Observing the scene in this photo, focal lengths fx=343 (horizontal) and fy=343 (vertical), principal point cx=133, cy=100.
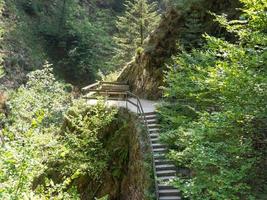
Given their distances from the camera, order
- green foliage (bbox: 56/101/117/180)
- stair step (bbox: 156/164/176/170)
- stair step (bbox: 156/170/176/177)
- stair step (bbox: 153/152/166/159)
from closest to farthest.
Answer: stair step (bbox: 156/170/176/177), stair step (bbox: 156/164/176/170), stair step (bbox: 153/152/166/159), green foliage (bbox: 56/101/117/180)

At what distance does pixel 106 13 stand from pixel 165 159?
33.3 meters

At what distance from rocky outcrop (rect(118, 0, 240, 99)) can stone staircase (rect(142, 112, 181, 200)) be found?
424 centimetres

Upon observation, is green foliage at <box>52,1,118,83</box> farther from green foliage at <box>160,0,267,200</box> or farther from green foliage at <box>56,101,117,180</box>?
green foliage at <box>160,0,267,200</box>

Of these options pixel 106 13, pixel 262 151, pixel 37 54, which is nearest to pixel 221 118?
pixel 262 151

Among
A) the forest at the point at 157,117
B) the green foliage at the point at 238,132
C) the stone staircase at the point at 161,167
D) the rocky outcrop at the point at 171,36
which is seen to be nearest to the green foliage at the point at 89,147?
the forest at the point at 157,117

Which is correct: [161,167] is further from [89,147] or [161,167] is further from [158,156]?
[89,147]

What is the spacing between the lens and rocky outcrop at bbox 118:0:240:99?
1548 centimetres

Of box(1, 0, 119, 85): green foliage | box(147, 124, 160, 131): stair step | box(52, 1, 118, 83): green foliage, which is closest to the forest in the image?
→ box(147, 124, 160, 131): stair step

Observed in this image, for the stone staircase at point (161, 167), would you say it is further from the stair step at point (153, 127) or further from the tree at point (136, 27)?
the tree at point (136, 27)

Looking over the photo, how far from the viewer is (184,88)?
35.2ft

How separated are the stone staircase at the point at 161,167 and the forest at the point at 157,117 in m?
0.04

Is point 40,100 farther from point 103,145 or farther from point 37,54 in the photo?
point 37,54

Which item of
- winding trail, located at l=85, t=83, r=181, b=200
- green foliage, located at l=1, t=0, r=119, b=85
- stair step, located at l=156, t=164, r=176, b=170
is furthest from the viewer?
green foliage, located at l=1, t=0, r=119, b=85

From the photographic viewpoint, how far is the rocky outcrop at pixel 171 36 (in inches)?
609
